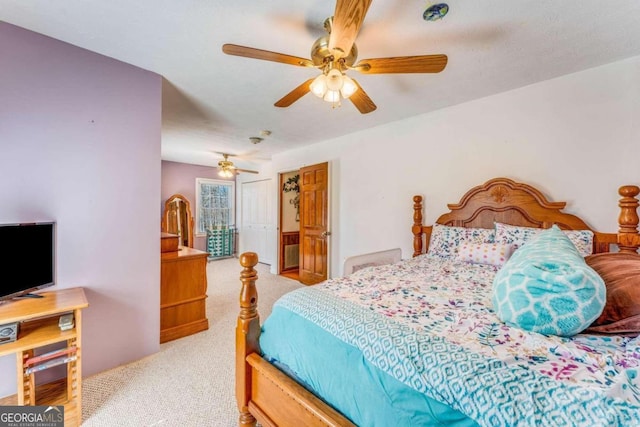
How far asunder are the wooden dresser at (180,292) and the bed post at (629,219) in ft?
11.8

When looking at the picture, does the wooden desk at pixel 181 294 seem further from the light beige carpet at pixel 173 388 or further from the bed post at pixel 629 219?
the bed post at pixel 629 219

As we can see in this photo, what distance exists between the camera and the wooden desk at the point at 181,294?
2.54 meters

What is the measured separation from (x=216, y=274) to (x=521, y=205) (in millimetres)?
4886

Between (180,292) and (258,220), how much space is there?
3.55m

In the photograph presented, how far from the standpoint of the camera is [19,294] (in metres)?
1.55

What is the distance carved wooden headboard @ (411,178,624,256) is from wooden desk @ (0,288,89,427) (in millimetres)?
3011

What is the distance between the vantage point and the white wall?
2.03 metres

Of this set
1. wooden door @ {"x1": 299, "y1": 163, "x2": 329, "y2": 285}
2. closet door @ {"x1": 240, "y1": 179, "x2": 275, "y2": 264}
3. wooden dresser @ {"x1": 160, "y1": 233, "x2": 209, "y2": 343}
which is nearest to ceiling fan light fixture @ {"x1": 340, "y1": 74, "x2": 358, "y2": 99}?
wooden dresser @ {"x1": 160, "y1": 233, "x2": 209, "y2": 343}

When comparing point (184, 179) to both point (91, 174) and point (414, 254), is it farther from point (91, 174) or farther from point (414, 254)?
point (414, 254)

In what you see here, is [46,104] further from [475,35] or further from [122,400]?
[475,35]

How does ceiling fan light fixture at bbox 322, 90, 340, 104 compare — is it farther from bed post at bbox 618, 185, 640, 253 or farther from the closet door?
the closet door

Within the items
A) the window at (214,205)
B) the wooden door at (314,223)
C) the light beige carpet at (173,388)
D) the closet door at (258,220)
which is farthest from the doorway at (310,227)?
the window at (214,205)

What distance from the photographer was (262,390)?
134 cm

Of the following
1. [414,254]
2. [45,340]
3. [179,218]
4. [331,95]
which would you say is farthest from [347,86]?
[179,218]
